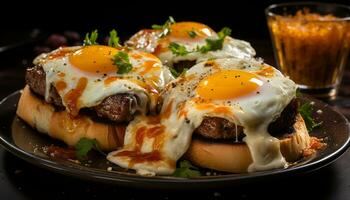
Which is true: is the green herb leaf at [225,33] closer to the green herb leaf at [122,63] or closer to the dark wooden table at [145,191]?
the green herb leaf at [122,63]

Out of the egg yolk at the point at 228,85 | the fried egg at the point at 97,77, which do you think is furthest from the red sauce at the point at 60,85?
the egg yolk at the point at 228,85

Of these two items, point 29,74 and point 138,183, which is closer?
point 138,183

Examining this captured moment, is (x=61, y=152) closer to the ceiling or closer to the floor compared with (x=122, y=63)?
closer to the floor

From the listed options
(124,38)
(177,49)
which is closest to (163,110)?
(177,49)

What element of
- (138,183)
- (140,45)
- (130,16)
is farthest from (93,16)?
(138,183)

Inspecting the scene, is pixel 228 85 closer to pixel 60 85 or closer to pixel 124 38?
pixel 60 85

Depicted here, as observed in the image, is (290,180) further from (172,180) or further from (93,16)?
(93,16)
